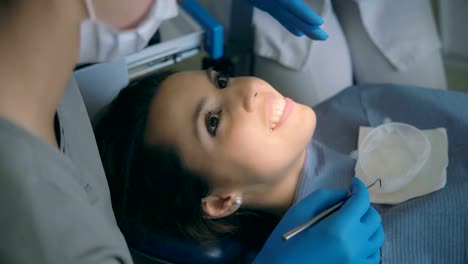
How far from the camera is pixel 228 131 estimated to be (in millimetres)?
914

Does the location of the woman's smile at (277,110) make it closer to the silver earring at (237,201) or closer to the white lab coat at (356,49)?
the silver earring at (237,201)

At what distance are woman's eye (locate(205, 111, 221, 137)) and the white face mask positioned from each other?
33 cm

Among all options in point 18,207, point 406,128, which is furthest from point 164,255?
point 406,128

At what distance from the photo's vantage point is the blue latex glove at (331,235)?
82 centimetres

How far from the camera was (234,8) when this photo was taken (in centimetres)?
148

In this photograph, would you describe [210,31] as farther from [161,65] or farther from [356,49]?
[356,49]

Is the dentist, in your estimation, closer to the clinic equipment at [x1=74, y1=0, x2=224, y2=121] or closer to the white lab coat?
the clinic equipment at [x1=74, y1=0, x2=224, y2=121]

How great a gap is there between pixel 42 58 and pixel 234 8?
104cm

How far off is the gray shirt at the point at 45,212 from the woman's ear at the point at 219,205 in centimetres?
33

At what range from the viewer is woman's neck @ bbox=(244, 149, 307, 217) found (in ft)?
3.21

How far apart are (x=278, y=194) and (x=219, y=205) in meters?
0.14

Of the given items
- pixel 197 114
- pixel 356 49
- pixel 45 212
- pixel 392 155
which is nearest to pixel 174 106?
pixel 197 114

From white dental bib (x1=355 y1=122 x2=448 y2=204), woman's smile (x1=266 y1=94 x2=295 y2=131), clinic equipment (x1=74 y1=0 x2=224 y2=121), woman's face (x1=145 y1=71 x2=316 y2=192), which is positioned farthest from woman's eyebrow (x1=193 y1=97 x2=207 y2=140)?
white dental bib (x1=355 y1=122 x2=448 y2=204)

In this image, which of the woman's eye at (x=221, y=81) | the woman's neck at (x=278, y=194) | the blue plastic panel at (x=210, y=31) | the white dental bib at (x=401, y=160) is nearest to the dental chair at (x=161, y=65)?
the blue plastic panel at (x=210, y=31)
